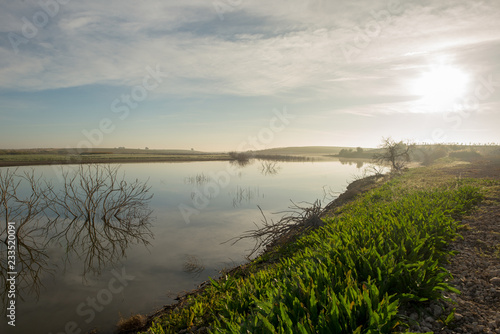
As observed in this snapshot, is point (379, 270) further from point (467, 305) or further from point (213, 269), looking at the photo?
point (213, 269)

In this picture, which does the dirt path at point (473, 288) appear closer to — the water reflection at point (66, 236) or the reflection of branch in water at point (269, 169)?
the water reflection at point (66, 236)

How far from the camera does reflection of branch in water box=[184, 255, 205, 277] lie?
8188mm

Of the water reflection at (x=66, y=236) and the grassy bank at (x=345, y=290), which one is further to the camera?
the water reflection at (x=66, y=236)

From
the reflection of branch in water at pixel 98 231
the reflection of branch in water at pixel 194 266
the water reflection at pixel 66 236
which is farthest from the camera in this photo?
the reflection of branch in water at pixel 98 231

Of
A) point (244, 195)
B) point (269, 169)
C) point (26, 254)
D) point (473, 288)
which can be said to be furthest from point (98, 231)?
point (269, 169)

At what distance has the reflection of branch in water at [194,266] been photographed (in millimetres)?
8188

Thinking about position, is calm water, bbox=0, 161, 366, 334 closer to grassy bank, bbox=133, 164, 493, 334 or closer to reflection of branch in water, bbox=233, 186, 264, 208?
reflection of branch in water, bbox=233, 186, 264, 208

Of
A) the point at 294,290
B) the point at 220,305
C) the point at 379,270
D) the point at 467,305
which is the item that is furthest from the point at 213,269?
the point at 467,305

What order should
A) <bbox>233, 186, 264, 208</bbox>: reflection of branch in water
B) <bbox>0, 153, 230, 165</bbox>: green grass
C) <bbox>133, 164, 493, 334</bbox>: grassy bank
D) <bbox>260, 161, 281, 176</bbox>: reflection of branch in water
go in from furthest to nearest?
<bbox>0, 153, 230, 165</bbox>: green grass, <bbox>260, 161, 281, 176</bbox>: reflection of branch in water, <bbox>233, 186, 264, 208</bbox>: reflection of branch in water, <bbox>133, 164, 493, 334</bbox>: grassy bank

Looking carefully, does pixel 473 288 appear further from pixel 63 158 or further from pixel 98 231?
pixel 63 158

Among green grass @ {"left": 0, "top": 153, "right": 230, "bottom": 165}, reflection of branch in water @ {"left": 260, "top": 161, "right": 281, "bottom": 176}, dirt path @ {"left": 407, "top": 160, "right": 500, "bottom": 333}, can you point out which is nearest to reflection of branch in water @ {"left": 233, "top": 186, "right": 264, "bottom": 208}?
dirt path @ {"left": 407, "top": 160, "right": 500, "bottom": 333}

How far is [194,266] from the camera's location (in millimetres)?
8461

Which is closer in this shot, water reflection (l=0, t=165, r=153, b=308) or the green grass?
water reflection (l=0, t=165, r=153, b=308)

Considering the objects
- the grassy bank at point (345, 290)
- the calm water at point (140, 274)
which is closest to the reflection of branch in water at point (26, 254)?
the calm water at point (140, 274)
